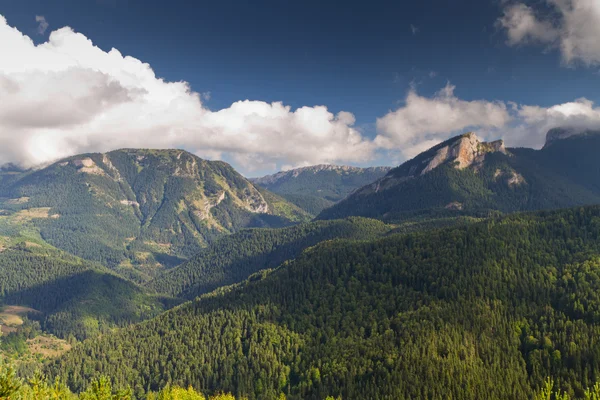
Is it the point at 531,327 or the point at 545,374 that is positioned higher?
the point at 531,327

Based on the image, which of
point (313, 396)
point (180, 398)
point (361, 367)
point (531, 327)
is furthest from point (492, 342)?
point (180, 398)

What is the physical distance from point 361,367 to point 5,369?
571 ft

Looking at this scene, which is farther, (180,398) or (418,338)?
(418,338)

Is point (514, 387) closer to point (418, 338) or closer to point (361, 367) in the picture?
point (418, 338)

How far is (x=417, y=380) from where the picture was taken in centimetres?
16962

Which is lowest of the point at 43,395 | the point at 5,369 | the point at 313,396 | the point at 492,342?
the point at 313,396

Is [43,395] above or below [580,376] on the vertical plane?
above

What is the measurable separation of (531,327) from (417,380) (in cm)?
7316

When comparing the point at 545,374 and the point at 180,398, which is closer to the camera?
the point at 180,398

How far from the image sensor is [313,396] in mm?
183375

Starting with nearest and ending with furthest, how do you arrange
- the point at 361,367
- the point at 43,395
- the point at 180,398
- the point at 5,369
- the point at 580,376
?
the point at 5,369 < the point at 43,395 < the point at 180,398 < the point at 580,376 < the point at 361,367

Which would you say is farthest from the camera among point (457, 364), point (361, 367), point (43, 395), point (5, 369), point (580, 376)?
point (361, 367)

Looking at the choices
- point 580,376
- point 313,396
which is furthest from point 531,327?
point 313,396

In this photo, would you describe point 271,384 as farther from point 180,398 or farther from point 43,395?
point 43,395
